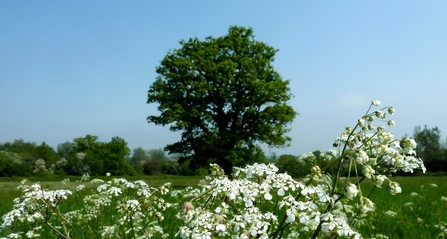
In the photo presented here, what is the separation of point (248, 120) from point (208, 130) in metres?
3.90

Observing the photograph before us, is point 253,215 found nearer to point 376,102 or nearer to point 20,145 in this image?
point 376,102

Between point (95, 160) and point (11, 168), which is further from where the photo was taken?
point (95, 160)

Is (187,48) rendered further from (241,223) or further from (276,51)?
(241,223)

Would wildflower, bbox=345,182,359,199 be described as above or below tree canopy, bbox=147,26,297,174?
below

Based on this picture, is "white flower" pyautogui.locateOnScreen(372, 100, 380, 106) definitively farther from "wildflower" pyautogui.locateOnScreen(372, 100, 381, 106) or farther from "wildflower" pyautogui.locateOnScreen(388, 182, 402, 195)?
"wildflower" pyautogui.locateOnScreen(388, 182, 402, 195)

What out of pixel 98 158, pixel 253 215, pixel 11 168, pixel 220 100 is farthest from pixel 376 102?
pixel 98 158

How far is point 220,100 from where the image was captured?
35.2 metres

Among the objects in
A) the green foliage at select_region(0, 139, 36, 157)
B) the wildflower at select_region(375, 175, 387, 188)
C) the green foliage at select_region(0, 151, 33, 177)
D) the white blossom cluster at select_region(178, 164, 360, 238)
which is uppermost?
the green foliage at select_region(0, 139, 36, 157)

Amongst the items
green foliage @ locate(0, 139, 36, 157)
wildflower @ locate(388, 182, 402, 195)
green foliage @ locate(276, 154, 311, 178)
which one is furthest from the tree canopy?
green foliage @ locate(0, 139, 36, 157)

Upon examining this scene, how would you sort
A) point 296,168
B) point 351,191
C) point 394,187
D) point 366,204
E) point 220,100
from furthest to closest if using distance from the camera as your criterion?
point 220,100 → point 296,168 → point 394,187 → point 366,204 → point 351,191

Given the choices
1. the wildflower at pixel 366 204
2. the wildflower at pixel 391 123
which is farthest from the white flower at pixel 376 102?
the wildflower at pixel 366 204

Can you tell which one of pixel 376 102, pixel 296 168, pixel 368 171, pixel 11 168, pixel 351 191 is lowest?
pixel 351 191

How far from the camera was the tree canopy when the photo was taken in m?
33.3

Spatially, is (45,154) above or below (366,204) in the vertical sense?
above
